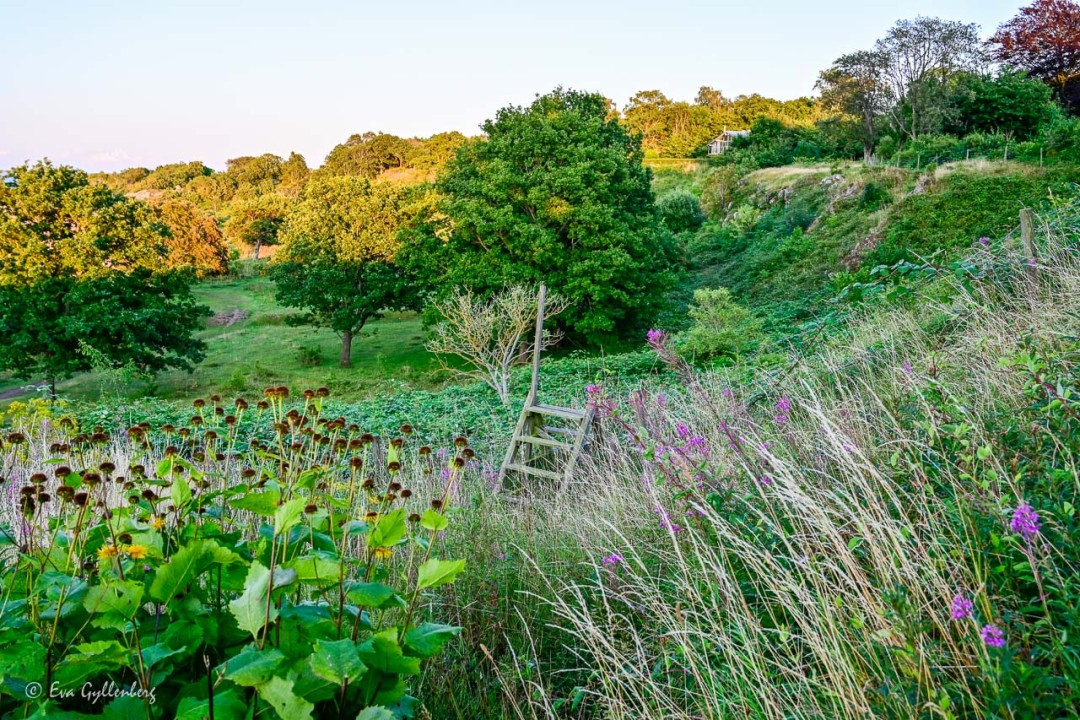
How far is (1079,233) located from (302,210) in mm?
26845

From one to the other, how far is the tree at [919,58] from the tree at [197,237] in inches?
1554

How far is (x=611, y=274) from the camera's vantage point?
20.6m

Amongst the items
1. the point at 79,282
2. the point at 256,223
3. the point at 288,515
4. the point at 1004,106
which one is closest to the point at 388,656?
the point at 288,515

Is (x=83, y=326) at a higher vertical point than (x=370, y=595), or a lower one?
lower

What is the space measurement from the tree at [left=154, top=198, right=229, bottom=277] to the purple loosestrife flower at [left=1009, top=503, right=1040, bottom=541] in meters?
43.4

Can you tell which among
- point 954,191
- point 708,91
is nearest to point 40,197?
point 954,191

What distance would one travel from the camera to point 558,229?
878 inches

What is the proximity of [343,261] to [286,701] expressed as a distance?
26.6 m

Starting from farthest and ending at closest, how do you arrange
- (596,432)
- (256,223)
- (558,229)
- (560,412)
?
(256,223), (558,229), (596,432), (560,412)

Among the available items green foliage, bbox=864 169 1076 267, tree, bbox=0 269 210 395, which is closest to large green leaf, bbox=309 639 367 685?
green foliage, bbox=864 169 1076 267

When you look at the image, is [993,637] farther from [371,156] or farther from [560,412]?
[371,156]

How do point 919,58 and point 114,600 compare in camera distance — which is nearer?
point 114,600

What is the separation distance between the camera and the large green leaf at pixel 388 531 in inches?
57.1

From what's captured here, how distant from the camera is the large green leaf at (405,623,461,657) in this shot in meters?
1.43
